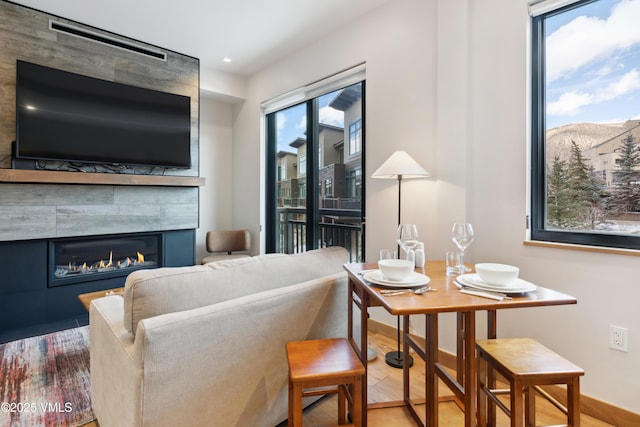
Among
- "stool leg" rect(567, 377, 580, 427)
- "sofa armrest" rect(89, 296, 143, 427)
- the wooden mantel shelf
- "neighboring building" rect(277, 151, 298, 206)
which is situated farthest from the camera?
"neighboring building" rect(277, 151, 298, 206)

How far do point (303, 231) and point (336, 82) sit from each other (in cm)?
171

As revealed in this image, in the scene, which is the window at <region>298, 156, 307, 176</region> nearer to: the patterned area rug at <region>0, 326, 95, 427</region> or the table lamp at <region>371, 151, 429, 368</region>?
the table lamp at <region>371, 151, 429, 368</region>

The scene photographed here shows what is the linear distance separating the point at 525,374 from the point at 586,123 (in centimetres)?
150

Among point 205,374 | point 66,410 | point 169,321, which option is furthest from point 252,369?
point 66,410

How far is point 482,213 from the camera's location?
2.13 m

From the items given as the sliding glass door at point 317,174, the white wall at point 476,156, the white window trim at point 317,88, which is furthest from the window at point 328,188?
the white window trim at point 317,88

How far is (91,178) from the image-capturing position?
2.99 meters

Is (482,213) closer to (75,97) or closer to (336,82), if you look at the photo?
(336,82)

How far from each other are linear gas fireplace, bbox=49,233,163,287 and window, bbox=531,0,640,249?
3664mm

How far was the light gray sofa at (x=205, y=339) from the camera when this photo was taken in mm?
1111

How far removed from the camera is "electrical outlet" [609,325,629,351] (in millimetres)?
1606

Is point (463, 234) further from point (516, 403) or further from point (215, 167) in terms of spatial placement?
point (215, 167)

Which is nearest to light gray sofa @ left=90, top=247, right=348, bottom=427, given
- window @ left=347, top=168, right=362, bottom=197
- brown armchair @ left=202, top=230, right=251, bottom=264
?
window @ left=347, top=168, right=362, bottom=197

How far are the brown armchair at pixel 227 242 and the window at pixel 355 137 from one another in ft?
6.19
